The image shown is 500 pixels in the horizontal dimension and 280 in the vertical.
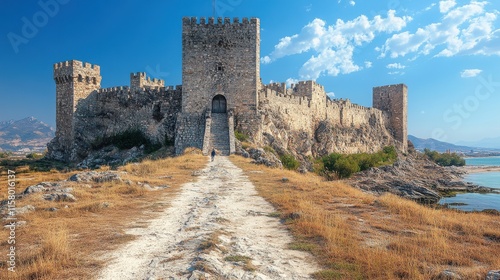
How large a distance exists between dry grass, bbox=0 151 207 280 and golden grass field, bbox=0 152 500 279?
0.04 feet

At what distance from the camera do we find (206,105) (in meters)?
27.8

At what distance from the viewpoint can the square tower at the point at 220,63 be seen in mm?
27547

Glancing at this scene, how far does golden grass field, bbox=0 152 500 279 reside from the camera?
14.6 ft

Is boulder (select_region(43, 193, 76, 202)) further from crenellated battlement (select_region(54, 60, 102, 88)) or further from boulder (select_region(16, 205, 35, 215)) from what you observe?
crenellated battlement (select_region(54, 60, 102, 88))

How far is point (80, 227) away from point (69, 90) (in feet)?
104

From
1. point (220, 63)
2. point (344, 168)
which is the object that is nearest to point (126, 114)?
point (220, 63)

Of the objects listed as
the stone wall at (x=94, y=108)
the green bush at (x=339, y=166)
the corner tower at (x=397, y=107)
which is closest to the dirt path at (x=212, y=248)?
the green bush at (x=339, y=166)

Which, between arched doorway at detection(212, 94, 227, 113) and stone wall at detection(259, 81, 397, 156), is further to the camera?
stone wall at detection(259, 81, 397, 156)

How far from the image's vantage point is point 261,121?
28.0 meters

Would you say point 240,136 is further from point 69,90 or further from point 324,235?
point 324,235

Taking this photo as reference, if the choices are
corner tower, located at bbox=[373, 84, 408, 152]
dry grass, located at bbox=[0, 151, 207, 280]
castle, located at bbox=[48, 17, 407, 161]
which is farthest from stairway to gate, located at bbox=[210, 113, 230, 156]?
corner tower, located at bbox=[373, 84, 408, 152]

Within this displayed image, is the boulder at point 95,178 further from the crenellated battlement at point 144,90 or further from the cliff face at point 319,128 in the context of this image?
the crenellated battlement at point 144,90

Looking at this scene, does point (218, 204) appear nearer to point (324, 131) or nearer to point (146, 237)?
point (146, 237)

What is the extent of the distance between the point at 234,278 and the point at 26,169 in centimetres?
2763
